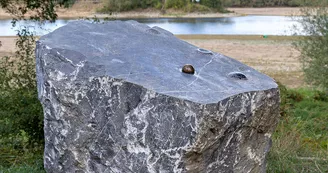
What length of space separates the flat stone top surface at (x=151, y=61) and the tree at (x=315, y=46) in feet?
21.6

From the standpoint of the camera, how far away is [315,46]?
1110cm

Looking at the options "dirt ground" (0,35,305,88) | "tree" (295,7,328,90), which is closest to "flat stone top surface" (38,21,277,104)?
"tree" (295,7,328,90)

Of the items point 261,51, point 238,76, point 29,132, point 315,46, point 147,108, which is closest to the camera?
point 147,108

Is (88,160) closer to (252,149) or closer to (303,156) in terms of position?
(252,149)

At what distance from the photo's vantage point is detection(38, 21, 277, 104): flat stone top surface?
3.75 m

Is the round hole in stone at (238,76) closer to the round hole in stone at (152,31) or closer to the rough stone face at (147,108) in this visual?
the rough stone face at (147,108)

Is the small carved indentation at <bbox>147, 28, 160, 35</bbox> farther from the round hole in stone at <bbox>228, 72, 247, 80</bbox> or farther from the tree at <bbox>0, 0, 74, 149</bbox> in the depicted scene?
the tree at <bbox>0, 0, 74, 149</bbox>

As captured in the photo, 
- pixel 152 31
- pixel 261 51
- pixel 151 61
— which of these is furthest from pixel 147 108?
pixel 261 51

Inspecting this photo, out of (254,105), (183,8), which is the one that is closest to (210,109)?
(254,105)

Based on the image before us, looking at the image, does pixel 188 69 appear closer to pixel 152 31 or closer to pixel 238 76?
pixel 238 76

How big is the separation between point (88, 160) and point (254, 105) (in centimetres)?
144

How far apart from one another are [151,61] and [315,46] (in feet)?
25.4

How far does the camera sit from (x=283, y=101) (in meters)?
8.62

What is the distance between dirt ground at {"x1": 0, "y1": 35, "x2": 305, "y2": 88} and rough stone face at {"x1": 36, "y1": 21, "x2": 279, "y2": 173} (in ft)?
31.8
